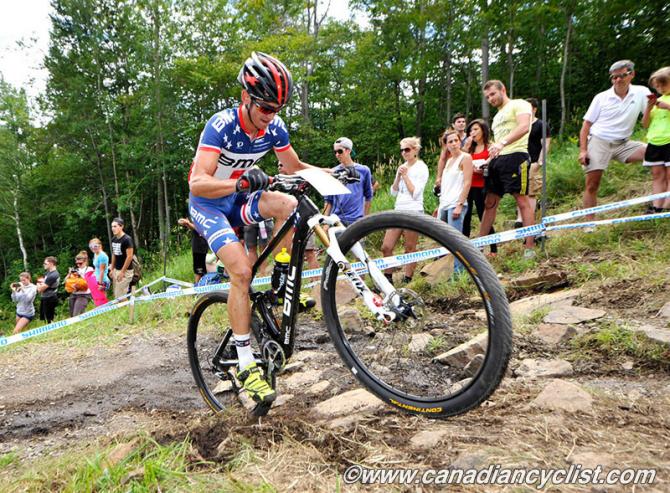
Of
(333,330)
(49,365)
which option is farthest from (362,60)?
(333,330)

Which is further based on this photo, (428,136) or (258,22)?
(428,136)

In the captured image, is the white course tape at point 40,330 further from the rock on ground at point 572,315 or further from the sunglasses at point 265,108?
the rock on ground at point 572,315

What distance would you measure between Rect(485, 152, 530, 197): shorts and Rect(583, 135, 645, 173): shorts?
1.00 meters

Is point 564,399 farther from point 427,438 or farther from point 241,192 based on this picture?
point 241,192

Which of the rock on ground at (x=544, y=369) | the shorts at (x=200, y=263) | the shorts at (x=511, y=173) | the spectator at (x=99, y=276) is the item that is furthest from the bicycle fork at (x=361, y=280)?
the spectator at (x=99, y=276)

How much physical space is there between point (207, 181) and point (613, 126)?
532 centimetres

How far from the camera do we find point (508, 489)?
4.89 ft

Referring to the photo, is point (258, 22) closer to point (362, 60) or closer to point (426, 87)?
point (362, 60)

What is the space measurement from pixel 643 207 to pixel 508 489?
5.43m

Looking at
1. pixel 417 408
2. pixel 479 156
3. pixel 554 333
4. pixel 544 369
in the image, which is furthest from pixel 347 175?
pixel 479 156

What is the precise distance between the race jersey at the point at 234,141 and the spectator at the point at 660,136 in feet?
14.7

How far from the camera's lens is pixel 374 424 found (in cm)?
219

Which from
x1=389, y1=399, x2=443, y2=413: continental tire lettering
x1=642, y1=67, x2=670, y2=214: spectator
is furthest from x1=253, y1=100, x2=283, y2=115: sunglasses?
x1=642, y1=67, x2=670, y2=214: spectator

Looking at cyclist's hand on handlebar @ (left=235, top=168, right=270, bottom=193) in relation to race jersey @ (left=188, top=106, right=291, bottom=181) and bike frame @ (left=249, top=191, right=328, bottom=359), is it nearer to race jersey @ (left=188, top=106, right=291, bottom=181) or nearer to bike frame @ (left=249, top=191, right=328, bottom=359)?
bike frame @ (left=249, top=191, right=328, bottom=359)
